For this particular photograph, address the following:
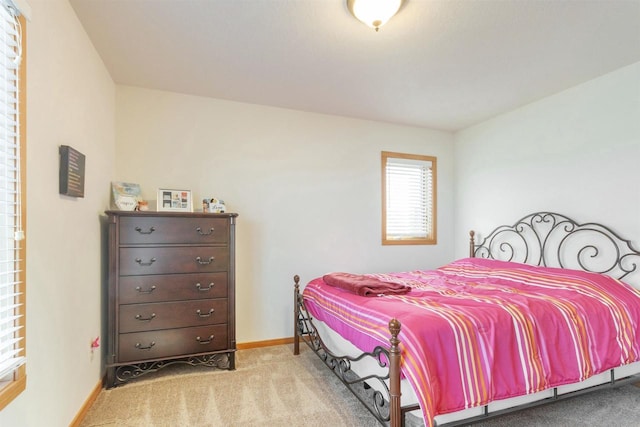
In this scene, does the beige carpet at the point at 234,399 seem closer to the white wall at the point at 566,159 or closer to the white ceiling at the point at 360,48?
the white ceiling at the point at 360,48

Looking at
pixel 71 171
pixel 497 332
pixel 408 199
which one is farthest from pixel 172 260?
pixel 408 199

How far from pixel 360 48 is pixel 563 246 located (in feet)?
8.31

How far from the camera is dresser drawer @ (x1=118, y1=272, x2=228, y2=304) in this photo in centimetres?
239

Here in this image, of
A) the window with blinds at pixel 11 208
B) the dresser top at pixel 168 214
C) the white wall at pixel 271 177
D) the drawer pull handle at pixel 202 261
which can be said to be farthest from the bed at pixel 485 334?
the window with blinds at pixel 11 208

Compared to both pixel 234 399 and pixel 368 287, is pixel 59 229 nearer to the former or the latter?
pixel 234 399

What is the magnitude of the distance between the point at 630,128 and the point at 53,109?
3.91m

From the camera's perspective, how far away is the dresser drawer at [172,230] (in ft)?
7.90

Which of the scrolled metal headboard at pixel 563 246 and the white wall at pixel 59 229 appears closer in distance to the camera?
the white wall at pixel 59 229

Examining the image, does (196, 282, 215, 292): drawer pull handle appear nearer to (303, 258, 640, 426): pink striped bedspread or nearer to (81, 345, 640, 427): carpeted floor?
(81, 345, 640, 427): carpeted floor

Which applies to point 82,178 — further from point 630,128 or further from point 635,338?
point 630,128

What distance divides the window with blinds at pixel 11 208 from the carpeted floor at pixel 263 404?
3.25 feet

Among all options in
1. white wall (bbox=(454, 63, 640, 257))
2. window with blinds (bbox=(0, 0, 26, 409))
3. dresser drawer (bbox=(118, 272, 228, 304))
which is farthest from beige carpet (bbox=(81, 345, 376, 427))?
white wall (bbox=(454, 63, 640, 257))

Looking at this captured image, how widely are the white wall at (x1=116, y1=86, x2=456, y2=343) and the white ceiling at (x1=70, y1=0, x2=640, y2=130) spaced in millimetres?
264

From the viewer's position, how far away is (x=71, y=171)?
1767 millimetres
